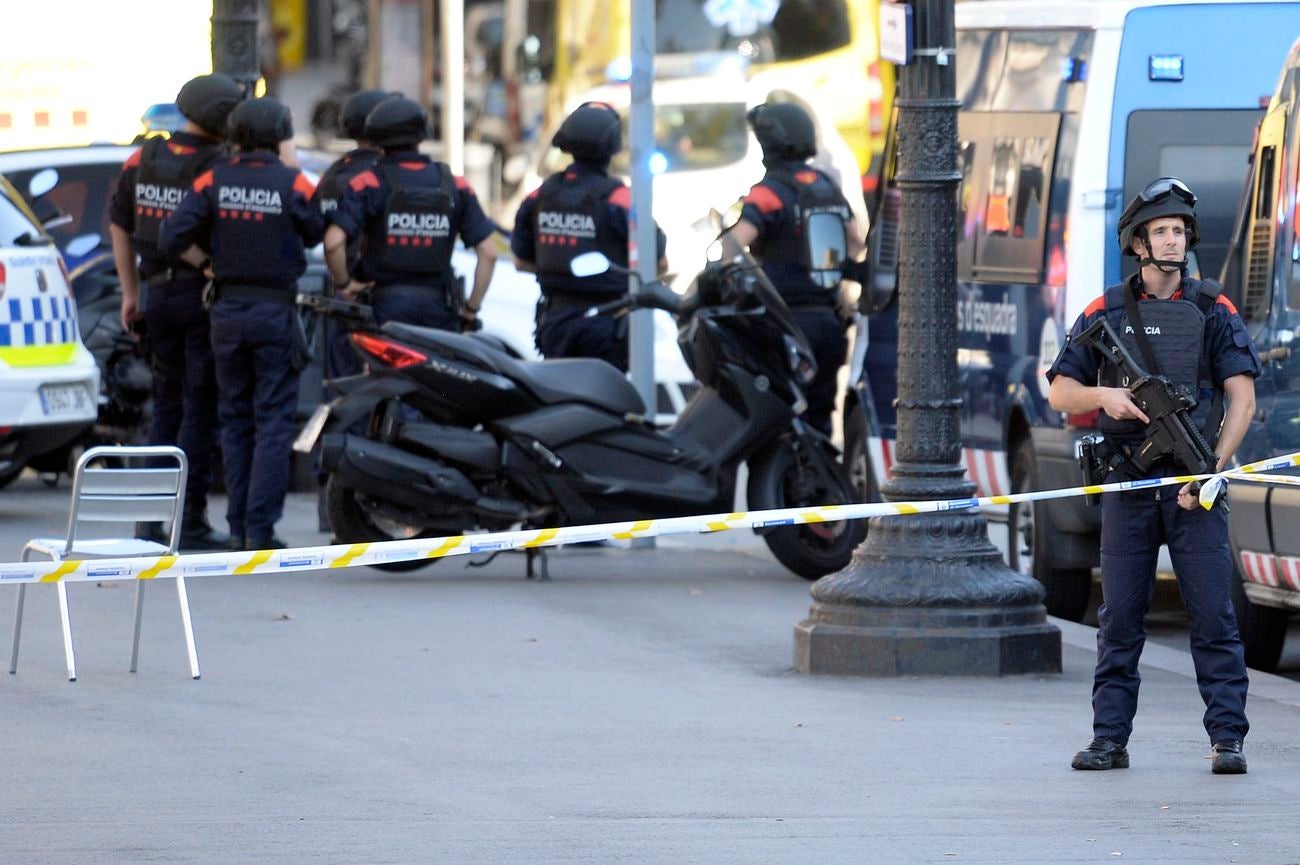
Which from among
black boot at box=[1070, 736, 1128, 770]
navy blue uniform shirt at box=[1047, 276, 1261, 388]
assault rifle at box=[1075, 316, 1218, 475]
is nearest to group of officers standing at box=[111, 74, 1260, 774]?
navy blue uniform shirt at box=[1047, 276, 1261, 388]

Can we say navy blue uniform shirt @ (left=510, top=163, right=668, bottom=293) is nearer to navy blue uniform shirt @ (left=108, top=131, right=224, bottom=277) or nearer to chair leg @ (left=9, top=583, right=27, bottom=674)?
navy blue uniform shirt @ (left=108, top=131, right=224, bottom=277)

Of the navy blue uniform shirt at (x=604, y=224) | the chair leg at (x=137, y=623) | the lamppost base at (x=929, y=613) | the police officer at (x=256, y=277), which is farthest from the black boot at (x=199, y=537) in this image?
the lamppost base at (x=929, y=613)

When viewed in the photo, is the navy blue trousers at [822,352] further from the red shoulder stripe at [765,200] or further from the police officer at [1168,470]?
the police officer at [1168,470]

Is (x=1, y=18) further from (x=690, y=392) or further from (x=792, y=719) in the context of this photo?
(x=792, y=719)

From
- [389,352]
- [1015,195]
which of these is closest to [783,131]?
[1015,195]

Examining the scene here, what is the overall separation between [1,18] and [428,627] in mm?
10396

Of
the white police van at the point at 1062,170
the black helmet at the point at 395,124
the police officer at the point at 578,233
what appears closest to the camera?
the white police van at the point at 1062,170

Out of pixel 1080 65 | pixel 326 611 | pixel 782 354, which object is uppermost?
pixel 1080 65

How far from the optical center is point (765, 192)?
1178 cm

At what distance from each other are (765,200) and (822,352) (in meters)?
0.71

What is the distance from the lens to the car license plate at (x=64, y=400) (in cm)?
1284

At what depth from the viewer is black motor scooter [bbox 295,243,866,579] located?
10938 millimetres

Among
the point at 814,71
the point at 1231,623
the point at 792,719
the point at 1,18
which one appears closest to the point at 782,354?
the point at 792,719

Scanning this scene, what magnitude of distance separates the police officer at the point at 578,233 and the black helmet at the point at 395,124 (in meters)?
0.67
